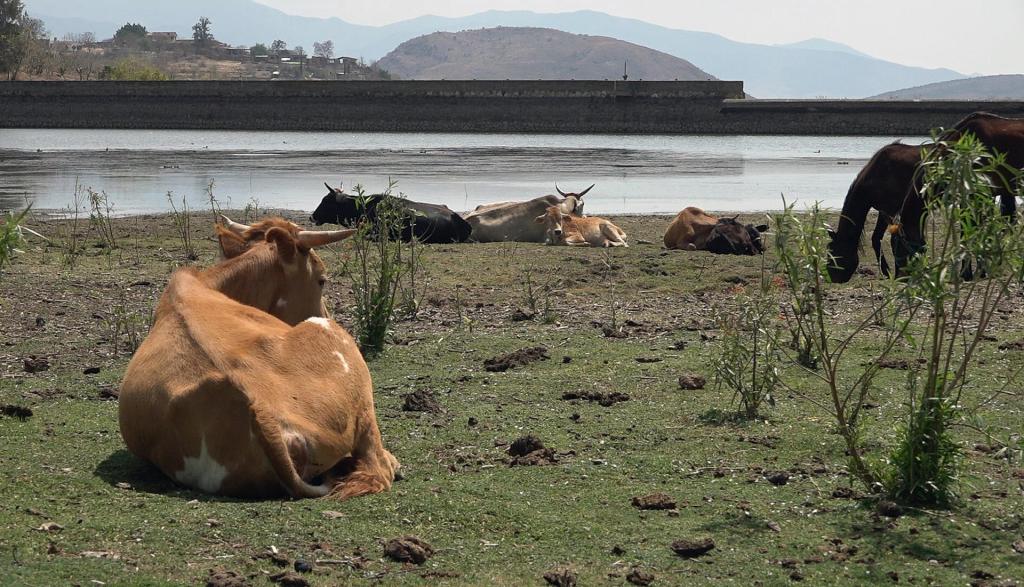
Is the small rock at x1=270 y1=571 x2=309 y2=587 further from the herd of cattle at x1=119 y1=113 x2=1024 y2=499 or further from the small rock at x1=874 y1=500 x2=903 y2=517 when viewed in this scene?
the small rock at x1=874 y1=500 x2=903 y2=517

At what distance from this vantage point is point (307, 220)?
20812 millimetres

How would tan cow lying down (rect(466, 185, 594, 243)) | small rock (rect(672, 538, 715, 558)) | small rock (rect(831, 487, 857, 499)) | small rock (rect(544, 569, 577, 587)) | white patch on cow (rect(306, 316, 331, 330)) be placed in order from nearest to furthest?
small rock (rect(544, 569, 577, 587)) < small rock (rect(672, 538, 715, 558)) < small rock (rect(831, 487, 857, 499)) < white patch on cow (rect(306, 316, 331, 330)) < tan cow lying down (rect(466, 185, 594, 243))

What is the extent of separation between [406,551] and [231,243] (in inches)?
122

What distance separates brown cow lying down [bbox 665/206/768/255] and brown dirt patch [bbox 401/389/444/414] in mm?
9397

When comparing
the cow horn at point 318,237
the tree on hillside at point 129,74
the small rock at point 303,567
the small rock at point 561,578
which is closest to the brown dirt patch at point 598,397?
the cow horn at point 318,237

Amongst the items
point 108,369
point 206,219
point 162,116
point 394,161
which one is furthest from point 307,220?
point 162,116

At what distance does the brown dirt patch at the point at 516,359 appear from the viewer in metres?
8.80

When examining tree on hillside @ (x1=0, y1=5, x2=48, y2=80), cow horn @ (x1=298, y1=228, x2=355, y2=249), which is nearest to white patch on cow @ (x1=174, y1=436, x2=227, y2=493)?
cow horn @ (x1=298, y1=228, x2=355, y2=249)

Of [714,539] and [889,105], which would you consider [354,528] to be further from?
[889,105]

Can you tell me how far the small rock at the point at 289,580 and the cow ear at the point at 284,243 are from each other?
282 centimetres

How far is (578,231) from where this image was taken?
722 inches

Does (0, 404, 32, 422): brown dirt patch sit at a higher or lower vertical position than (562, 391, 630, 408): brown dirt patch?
higher

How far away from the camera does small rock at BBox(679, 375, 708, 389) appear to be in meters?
8.08

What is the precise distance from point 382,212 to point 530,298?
183 cm
